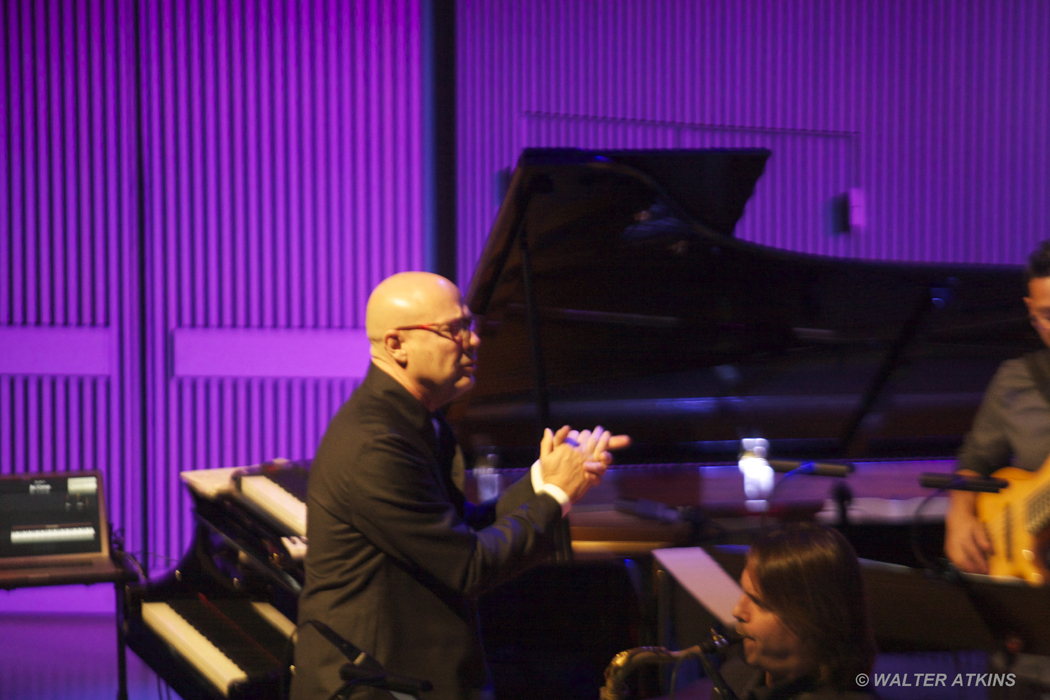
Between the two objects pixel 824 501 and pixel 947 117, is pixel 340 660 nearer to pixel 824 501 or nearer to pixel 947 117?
pixel 824 501

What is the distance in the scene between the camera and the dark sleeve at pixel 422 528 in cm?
126

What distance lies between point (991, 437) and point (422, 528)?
58.3 inches

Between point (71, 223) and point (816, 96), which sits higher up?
point (816, 96)

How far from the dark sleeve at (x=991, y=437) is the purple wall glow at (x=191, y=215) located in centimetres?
323

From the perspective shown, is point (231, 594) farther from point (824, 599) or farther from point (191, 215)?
point (191, 215)

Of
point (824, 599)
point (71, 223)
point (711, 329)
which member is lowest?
point (824, 599)

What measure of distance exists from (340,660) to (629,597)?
35.9 inches

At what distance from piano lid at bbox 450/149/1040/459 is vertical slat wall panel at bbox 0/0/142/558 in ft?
7.88

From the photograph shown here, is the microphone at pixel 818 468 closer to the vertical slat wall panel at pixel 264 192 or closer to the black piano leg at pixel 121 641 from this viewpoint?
the black piano leg at pixel 121 641

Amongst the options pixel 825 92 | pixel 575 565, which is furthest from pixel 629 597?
pixel 825 92

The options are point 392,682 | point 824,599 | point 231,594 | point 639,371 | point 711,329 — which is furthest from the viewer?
point 639,371

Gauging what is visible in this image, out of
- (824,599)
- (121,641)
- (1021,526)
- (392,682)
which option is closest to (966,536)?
(1021,526)

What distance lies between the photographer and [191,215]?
442cm

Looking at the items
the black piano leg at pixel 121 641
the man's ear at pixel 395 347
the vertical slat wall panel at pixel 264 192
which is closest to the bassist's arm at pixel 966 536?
the man's ear at pixel 395 347
